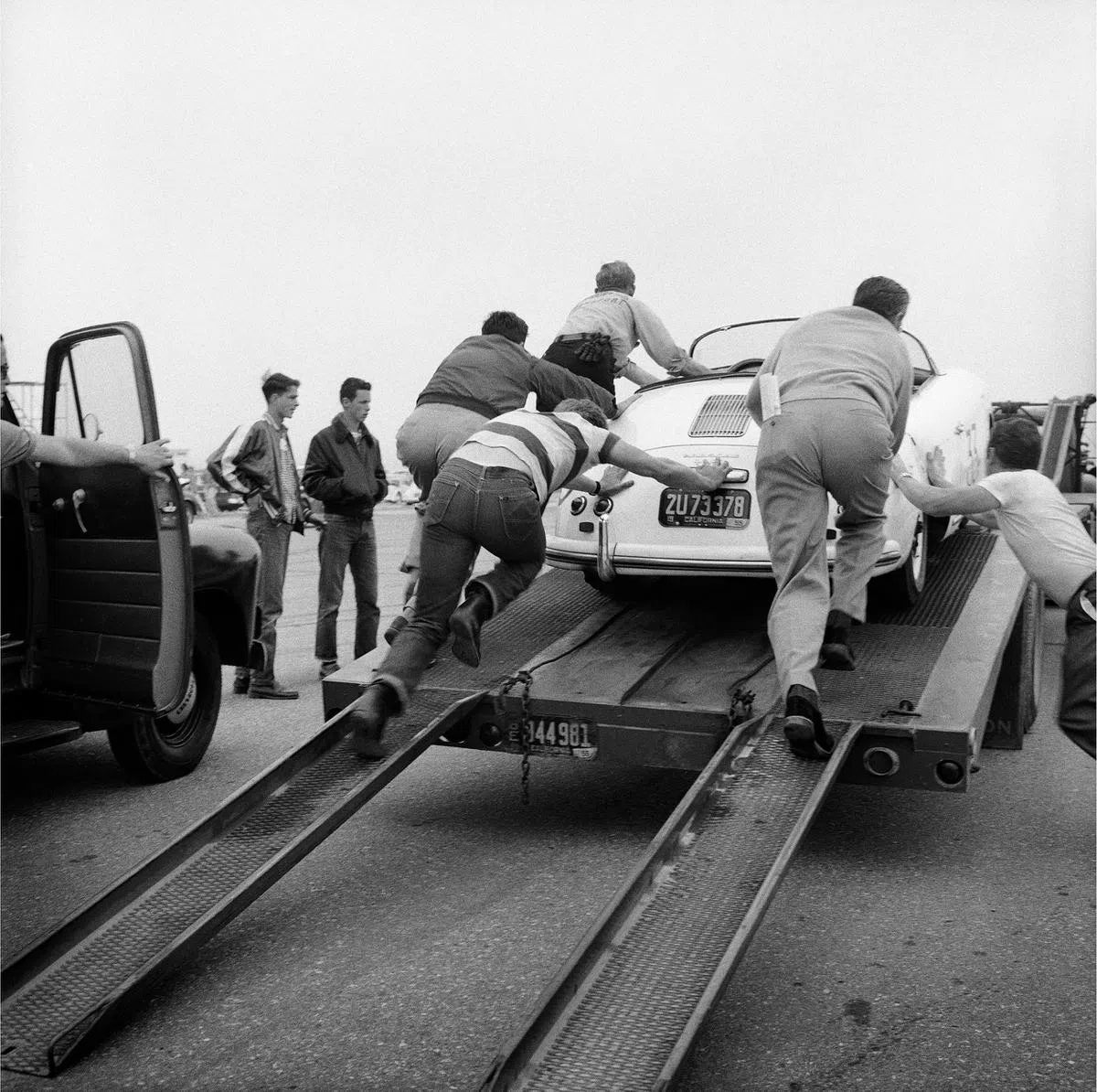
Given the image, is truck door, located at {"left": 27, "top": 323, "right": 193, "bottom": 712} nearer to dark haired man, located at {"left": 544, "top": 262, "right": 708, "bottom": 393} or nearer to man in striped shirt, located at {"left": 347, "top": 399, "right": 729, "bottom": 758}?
man in striped shirt, located at {"left": 347, "top": 399, "right": 729, "bottom": 758}

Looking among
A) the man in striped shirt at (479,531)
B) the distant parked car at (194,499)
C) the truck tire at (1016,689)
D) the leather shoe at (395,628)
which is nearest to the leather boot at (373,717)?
the man in striped shirt at (479,531)

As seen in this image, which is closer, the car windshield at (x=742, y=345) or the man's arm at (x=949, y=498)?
the man's arm at (x=949, y=498)

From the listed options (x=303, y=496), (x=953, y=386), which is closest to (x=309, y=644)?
(x=303, y=496)

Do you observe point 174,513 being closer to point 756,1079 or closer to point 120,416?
point 120,416

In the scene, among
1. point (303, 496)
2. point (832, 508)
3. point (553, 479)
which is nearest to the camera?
point (553, 479)

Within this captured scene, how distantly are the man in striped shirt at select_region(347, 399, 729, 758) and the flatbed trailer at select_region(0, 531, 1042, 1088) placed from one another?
0.71 ft

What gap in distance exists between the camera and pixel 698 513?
525 cm

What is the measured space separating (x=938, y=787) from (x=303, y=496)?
536cm

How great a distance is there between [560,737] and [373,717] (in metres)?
0.72

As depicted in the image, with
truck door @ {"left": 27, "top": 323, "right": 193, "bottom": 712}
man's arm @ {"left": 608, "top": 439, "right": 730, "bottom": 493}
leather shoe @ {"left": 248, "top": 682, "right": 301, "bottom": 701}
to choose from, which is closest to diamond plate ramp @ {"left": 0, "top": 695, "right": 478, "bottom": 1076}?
truck door @ {"left": 27, "top": 323, "right": 193, "bottom": 712}

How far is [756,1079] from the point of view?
2900 mm

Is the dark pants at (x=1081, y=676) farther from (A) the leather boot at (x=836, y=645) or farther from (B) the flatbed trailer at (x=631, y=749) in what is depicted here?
(A) the leather boot at (x=836, y=645)

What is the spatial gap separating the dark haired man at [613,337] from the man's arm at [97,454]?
2.15 meters

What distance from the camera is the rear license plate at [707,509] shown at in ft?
17.0
